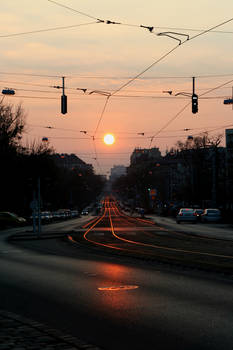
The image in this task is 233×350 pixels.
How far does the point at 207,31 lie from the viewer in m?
27.1

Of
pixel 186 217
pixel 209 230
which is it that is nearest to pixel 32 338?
pixel 209 230

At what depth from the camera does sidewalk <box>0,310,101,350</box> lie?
21.7 ft

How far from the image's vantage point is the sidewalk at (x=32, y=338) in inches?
260

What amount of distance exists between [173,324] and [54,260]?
11093 millimetres

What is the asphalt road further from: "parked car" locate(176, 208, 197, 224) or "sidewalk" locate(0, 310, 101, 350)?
"parked car" locate(176, 208, 197, 224)

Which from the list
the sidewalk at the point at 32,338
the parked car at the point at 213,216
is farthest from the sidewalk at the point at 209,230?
the sidewalk at the point at 32,338

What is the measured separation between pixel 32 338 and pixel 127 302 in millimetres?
3156

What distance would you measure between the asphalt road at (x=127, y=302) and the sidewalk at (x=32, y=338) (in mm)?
298

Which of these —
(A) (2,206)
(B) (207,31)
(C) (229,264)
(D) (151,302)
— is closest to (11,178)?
(A) (2,206)

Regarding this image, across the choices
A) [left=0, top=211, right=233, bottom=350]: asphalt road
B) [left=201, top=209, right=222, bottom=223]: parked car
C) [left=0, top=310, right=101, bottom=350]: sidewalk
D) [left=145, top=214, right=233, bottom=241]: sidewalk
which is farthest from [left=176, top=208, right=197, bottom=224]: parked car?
[left=0, top=310, right=101, bottom=350]: sidewalk

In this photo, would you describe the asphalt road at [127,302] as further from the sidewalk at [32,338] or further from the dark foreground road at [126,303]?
the sidewalk at [32,338]

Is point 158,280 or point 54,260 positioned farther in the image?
point 54,260

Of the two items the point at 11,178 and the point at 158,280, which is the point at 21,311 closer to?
the point at 158,280

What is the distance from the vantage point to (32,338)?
7.10m
